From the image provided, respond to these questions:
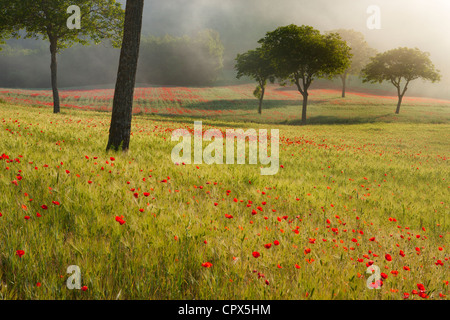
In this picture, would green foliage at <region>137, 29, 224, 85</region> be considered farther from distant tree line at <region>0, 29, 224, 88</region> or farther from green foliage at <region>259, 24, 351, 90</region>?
green foliage at <region>259, 24, 351, 90</region>

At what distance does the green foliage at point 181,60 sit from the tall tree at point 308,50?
68.9 m

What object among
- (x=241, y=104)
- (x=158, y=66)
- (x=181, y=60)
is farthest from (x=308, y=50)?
(x=158, y=66)

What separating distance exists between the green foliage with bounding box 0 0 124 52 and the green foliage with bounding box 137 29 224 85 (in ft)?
262

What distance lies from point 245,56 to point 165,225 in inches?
2056

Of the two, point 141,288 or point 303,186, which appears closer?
point 141,288

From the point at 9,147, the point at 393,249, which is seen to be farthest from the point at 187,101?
the point at 393,249

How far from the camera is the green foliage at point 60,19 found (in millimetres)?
21158

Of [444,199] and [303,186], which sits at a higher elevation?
[303,186]

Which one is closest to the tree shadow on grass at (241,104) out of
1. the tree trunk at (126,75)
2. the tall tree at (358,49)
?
the tall tree at (358,49)

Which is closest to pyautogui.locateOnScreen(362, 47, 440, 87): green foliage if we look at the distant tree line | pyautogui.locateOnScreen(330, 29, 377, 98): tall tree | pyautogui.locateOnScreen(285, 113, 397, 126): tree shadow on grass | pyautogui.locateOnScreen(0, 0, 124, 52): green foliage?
pyautogui.locateOnScreen(285, 113, 397, 126): tree shadow on grass

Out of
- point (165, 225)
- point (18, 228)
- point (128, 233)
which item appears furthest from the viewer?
point (165, 225)

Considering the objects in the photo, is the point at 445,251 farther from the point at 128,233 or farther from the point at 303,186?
the point at 128,233

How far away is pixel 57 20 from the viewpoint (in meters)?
22.2

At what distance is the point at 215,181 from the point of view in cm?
524
